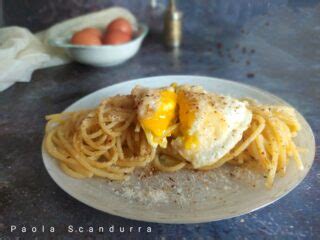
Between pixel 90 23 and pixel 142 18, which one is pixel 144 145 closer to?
pixel 90 23

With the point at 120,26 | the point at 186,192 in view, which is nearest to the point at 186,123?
the point at 186,192

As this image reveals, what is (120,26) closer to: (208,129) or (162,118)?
(162,118)

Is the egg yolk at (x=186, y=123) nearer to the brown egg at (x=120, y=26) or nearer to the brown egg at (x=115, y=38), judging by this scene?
the brown egg at (x=115, y=38)

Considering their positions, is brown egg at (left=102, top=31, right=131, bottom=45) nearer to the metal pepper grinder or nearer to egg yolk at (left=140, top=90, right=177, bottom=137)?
the metal pepper grinder

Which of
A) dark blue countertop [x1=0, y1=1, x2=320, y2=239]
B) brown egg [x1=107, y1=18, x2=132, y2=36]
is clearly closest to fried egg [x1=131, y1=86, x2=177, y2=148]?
dark blue countertop [x1=0, y1=1, x2=320, y2=239]

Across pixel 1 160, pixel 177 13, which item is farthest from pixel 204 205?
pixel 177 13

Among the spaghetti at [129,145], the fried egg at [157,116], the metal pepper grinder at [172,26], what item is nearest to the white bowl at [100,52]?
the metal pepper grinder at [172,26]
